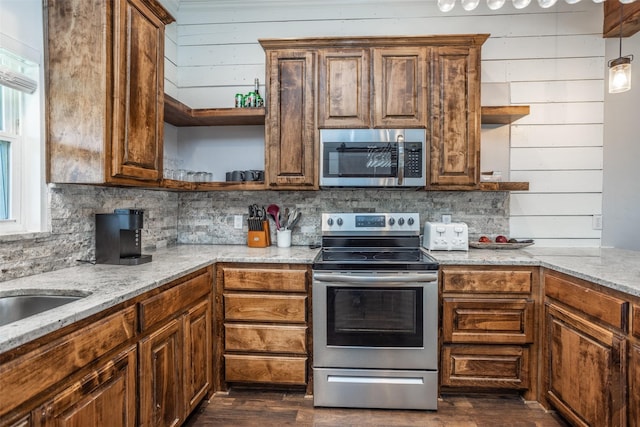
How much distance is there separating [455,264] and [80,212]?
2.18 meters

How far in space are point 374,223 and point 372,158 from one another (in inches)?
19.9

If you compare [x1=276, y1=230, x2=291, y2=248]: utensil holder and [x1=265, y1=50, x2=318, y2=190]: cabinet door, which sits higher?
[x1=265, y1=50, x2=318, y2=190]: cabinet door

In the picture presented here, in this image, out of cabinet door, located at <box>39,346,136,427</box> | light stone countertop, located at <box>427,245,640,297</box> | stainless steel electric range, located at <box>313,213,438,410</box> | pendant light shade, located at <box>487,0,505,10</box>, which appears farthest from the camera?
stainless steel electric range, located at <box>313,213,438,410</box>

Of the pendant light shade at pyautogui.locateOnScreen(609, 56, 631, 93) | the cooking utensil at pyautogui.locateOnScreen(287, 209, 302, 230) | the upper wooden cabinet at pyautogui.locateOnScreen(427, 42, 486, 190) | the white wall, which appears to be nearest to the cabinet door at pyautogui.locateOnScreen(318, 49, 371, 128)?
the upper wooden cabinet at pyautogui.locateOnScreen(427, 42, 486, 190)

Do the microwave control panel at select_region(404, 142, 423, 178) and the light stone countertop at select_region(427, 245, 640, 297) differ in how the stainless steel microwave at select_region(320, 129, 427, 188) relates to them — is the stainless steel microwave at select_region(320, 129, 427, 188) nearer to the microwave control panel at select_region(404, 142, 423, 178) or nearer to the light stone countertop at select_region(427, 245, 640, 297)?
the microwave control panel at select_region(404, 142, 423, 178)

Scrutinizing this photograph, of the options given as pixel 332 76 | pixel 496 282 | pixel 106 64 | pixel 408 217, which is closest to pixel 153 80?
pixel 106 64

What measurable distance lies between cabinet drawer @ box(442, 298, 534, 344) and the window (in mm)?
2300

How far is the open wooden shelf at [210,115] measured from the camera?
260 cm

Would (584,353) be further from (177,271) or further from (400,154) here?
(177,271)

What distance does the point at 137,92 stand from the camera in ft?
6.29

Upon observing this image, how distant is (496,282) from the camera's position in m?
2.24

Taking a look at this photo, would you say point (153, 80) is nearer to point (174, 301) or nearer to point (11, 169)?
point (11, 169)

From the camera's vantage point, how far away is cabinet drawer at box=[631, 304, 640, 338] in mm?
1490

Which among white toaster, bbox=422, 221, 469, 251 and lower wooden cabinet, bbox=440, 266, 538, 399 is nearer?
lower wooden cabinet, bbox=440, 266, 538, 399
